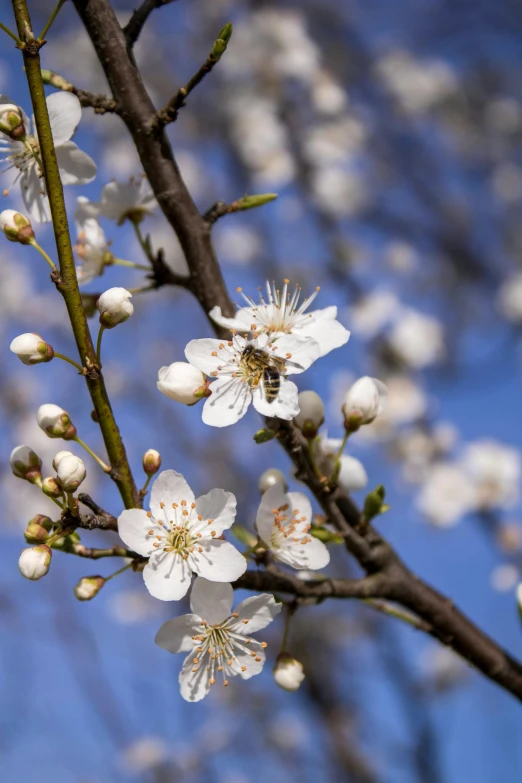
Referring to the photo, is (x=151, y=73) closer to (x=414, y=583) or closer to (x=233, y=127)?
(x=233, y=127)

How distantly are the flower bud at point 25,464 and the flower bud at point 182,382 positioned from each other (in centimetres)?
26

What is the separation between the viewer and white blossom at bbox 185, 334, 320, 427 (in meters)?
1.27

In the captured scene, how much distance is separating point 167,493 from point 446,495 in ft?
11.2

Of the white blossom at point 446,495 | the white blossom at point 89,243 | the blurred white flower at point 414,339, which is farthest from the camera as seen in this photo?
the blurred white flower at point 414,339

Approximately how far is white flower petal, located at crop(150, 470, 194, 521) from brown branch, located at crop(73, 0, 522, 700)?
0.18m

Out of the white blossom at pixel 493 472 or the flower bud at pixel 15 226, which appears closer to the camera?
the flower bud at pixel 15 226

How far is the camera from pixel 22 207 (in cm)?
148

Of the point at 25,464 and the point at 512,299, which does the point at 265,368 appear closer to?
the point at 25,464

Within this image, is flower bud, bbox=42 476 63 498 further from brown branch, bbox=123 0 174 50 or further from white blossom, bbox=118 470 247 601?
brown branch, bbox=123 0 174 50

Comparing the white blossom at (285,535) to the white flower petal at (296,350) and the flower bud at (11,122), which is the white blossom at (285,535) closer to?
the white flower petal at (296,350)

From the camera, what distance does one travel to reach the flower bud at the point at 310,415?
135 centimetres

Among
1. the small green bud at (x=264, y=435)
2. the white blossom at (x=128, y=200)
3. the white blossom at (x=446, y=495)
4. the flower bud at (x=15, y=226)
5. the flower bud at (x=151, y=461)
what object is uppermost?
the white blossom at (x=446, y=495)

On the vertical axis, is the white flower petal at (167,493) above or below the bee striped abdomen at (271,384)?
below

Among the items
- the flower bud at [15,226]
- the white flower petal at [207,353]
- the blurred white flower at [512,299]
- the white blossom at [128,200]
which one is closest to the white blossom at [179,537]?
the white flower petal at [207,353]
